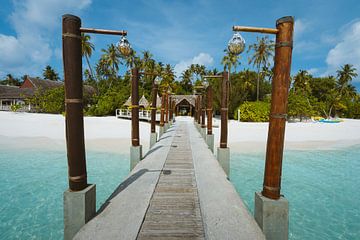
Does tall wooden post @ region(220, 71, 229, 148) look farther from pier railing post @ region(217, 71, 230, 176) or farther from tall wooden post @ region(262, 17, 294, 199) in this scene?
tall wooden post @ region(262, 17, 294, 199)

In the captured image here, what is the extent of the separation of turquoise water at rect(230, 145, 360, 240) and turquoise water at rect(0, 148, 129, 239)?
18.2 ft

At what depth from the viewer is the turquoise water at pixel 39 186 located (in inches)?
184

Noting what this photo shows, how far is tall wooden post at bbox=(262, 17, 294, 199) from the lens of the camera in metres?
2.46

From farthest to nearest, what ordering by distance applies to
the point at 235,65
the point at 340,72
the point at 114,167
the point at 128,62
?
the point at 340,72 → the point at 128,62 → the point at 235,65 → the point at 114,167

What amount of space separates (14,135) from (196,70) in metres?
43.0

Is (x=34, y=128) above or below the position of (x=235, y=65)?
below

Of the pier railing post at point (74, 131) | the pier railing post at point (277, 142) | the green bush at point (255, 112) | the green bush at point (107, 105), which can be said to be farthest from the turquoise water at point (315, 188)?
the green bush at point (107, 105)

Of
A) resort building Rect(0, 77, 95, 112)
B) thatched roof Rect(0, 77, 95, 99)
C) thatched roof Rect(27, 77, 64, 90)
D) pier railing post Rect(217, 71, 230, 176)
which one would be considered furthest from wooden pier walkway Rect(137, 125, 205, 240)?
thatched roof Rect(27, 77, 64, 90)

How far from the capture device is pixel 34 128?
60.8 ft

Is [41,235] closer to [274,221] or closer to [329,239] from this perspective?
[274,221]

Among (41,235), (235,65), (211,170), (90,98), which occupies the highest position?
(235,65)

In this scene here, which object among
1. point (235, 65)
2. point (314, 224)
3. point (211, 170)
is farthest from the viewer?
point (235, 65)

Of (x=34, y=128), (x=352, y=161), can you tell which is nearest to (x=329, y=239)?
(x=352, y=161)

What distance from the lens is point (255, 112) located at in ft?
92.0
